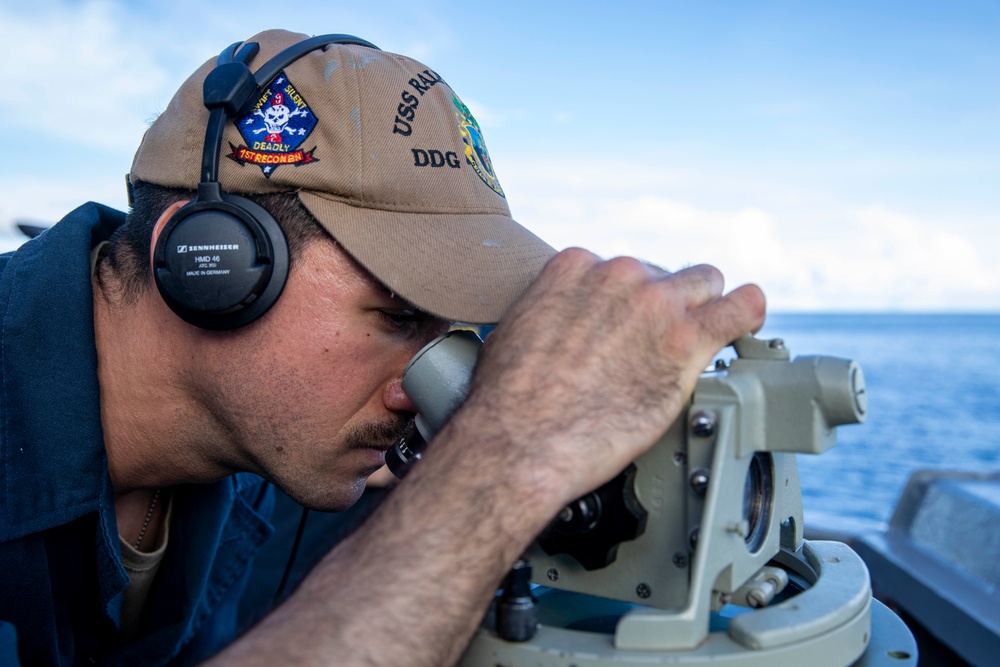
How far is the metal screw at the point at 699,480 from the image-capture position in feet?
3.57

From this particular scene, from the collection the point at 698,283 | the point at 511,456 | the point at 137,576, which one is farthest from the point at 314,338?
the point at 137,576

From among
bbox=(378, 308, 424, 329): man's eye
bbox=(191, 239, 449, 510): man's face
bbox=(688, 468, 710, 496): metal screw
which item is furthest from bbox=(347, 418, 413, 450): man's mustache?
bbox=(688, 468, 710, 496): metal screw

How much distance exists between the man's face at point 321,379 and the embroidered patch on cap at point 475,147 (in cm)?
33

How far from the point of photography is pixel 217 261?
1.37 m

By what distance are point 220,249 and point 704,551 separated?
3.02ft

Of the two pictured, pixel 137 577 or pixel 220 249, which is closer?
pixel 220 249

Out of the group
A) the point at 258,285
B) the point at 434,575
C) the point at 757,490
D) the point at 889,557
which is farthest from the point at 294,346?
the point at 889,557

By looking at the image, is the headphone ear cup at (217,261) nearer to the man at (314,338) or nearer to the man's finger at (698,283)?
the man at (314,338)

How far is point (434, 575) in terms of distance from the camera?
0.99 metres

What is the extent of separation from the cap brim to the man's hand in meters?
0.28

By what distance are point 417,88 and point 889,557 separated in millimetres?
2500

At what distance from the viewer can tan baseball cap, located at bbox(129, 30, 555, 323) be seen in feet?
4.81

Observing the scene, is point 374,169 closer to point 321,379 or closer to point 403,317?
point 403,317

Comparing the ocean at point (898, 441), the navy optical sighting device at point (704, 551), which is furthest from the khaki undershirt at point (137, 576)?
the ocean at point (898, 441)
